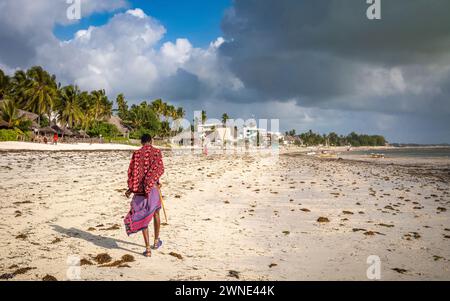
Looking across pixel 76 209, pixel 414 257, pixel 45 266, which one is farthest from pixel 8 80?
pixel 414 257

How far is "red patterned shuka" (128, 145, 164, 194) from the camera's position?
17.5 feet

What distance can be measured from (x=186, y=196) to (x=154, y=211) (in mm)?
5670

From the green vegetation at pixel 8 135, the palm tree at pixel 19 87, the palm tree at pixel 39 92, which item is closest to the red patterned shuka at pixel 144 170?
the green vegetation at pixel 8 135

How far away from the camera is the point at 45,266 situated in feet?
15.3

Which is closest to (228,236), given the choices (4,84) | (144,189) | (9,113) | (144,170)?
(144,189)

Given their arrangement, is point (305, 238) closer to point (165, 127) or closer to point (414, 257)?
point (414, 257)

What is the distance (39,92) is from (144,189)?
226ft

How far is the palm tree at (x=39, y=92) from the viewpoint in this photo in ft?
200

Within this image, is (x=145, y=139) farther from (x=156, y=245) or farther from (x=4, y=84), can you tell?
(x=4, y=84)

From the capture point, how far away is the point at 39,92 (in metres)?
61.0

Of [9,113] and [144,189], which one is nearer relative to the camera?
[144,189]

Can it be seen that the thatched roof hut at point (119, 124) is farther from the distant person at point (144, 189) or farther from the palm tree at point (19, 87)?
the distant person at point (144, 189)

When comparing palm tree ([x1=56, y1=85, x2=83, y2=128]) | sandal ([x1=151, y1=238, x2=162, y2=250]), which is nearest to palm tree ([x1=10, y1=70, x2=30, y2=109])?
palm tree ([x1=56, y1=85, x2=83, y2=128])

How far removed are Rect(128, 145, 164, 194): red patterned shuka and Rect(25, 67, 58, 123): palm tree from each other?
2650 inches
